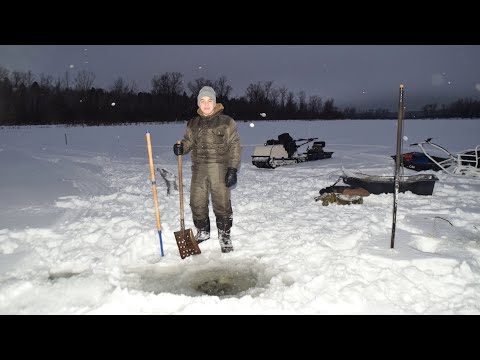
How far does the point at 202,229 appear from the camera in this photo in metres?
5.00

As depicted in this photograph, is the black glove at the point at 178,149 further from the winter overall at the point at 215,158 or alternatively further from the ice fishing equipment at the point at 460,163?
the ice fishing equipment at the point at 460,163

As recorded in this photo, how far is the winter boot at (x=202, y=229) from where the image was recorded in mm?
4956

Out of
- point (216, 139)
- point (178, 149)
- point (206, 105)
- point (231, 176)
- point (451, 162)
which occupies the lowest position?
point (451, 162)

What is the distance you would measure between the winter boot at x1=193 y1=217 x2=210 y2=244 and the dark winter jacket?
887mm

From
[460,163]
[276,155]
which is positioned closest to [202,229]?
[276,155]

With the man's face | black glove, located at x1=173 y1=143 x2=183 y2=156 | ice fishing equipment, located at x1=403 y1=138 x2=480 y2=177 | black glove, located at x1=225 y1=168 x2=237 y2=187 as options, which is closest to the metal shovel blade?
black glove, located at x1=225 y1=168 x2=237 y2=187

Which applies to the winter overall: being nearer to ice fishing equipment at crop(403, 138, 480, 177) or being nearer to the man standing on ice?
the man standing on ice

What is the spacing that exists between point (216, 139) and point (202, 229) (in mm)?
1344

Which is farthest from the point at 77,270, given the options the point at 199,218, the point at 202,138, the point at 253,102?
the point at 253,102

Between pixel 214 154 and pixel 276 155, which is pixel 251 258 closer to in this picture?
pixel 214 154

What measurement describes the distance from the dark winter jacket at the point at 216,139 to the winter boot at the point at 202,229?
0.89m

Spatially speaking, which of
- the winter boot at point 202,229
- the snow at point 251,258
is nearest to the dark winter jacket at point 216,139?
the winter boot at point 202,229

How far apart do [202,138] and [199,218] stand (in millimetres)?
1150

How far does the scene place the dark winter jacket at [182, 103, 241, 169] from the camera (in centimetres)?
451
